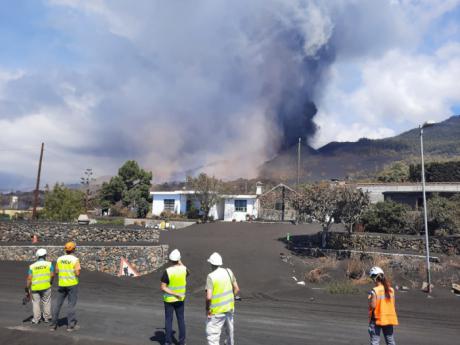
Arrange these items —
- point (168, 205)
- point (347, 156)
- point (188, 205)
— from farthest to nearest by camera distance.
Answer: point (347, 156), point (168, 205), point (188, 205)

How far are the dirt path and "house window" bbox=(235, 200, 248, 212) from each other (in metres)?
23.6

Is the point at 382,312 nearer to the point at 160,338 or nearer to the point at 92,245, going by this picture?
the point at 160,338

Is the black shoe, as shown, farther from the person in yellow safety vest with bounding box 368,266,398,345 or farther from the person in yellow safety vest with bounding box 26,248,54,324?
the person in yellow safety vest with bounding box 368,266,398,345

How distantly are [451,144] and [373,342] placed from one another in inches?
6077

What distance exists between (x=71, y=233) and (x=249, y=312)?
20857 mm

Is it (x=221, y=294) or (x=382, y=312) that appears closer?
(x=382, y=312)

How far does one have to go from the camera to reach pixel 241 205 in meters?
49.2

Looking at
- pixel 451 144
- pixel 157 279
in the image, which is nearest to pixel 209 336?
pixel 157 279

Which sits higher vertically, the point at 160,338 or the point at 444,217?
the point at 444,217

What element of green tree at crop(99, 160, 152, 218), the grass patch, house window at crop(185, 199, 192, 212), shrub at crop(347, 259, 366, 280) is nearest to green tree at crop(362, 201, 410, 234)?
shrub at crop(347, 259, 366, 280)

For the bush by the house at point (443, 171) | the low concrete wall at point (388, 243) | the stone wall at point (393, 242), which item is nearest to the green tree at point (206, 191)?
the low concrete wall at point (388, 243)

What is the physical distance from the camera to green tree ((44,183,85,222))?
43531 mm

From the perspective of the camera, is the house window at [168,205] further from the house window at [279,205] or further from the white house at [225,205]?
the house window at [279,205]

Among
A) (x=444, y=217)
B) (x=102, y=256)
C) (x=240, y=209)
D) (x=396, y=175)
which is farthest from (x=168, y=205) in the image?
(x=444, y=217)
